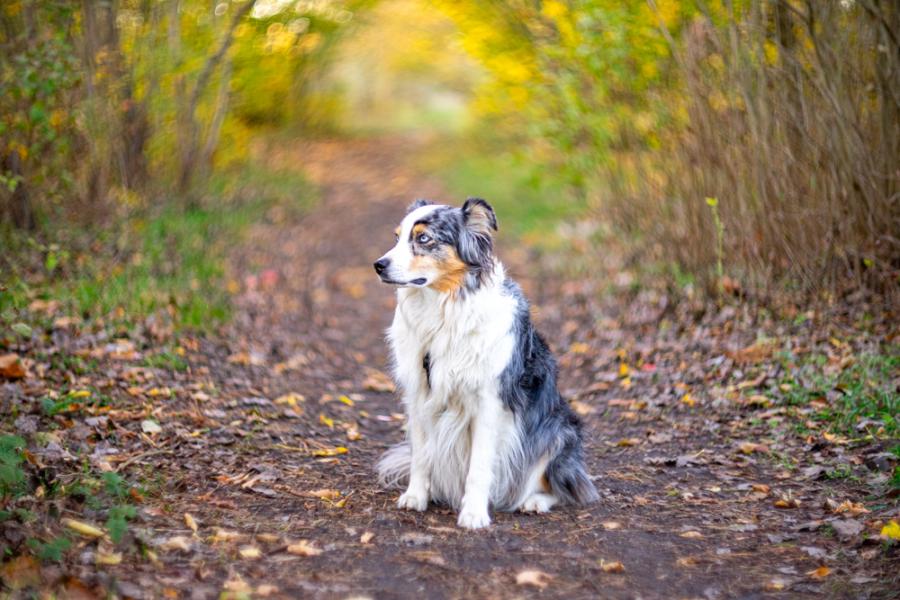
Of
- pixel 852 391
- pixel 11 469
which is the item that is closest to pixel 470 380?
pixel 11 469

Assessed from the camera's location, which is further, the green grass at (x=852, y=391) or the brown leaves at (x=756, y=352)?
the brown leaves at (x=756, y=352)

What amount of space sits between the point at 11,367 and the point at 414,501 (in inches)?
120

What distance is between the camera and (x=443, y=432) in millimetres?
4812

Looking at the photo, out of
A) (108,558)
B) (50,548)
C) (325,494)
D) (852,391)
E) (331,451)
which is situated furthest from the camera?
(852,391)

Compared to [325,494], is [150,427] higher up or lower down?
higher up

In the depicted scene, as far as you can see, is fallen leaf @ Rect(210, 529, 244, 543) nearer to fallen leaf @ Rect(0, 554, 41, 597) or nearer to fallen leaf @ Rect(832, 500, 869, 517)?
fallen leaf @ Rect(0, 554, 41, 597)

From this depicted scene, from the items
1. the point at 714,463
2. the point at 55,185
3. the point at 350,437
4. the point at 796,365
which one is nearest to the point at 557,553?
the point at 714,463

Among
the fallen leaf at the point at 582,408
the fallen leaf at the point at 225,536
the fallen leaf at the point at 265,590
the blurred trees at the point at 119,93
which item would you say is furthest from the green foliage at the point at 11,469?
the fallen leaf at the point at 582,408

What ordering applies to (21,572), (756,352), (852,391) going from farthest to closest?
1. (756,352)
2. (852,391)
3. (21,572)

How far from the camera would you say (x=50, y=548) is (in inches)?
140

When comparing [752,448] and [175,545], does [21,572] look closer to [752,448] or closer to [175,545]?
[175,545]

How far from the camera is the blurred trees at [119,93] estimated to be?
7.81 meters

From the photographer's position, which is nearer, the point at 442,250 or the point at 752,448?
the point at 442,250

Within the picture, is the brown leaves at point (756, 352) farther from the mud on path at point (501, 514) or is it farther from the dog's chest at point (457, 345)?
the dog's chest at point (457, 345)
